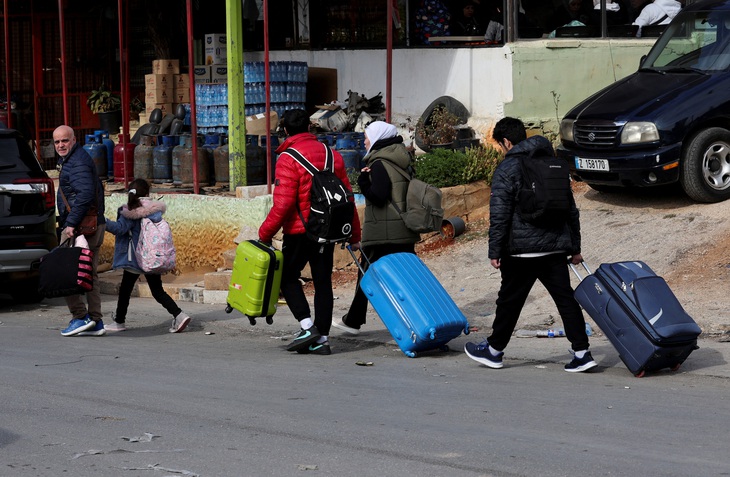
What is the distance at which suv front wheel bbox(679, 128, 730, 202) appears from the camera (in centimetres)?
1241

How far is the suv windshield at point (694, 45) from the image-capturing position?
511 inches

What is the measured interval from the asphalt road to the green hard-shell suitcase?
0.43 metres

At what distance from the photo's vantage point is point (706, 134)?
1243 centimetres

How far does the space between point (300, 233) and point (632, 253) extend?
4.16m

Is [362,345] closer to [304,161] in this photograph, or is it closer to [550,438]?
[304,161]

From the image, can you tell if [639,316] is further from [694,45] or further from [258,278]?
[694,45]

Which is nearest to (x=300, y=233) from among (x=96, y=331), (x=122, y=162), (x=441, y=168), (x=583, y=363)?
(x=583, y=363)

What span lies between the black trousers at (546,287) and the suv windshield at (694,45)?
5876mm

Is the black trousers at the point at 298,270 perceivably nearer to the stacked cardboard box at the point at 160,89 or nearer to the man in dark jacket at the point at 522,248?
the man in dark jacket at the point at 522,248

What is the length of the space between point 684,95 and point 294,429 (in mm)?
7442

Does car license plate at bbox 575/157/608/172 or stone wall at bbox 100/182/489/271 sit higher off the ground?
car license plate at bbox 575/157/608/172

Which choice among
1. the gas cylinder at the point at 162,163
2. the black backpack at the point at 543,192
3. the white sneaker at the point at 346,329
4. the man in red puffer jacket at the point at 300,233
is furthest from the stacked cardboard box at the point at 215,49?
the black backpack at the point at 543,192

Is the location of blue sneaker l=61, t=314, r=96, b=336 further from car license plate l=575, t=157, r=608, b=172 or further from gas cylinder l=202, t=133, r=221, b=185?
car license plate l=575, t=157, r=608, b=172

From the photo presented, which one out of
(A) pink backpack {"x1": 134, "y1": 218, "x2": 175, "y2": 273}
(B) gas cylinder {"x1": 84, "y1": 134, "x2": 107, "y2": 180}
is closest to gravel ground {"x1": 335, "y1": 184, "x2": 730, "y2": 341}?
(A) pink backpack {"x1": 134, "y1": 218, "x2": 175, "y2": 273}
